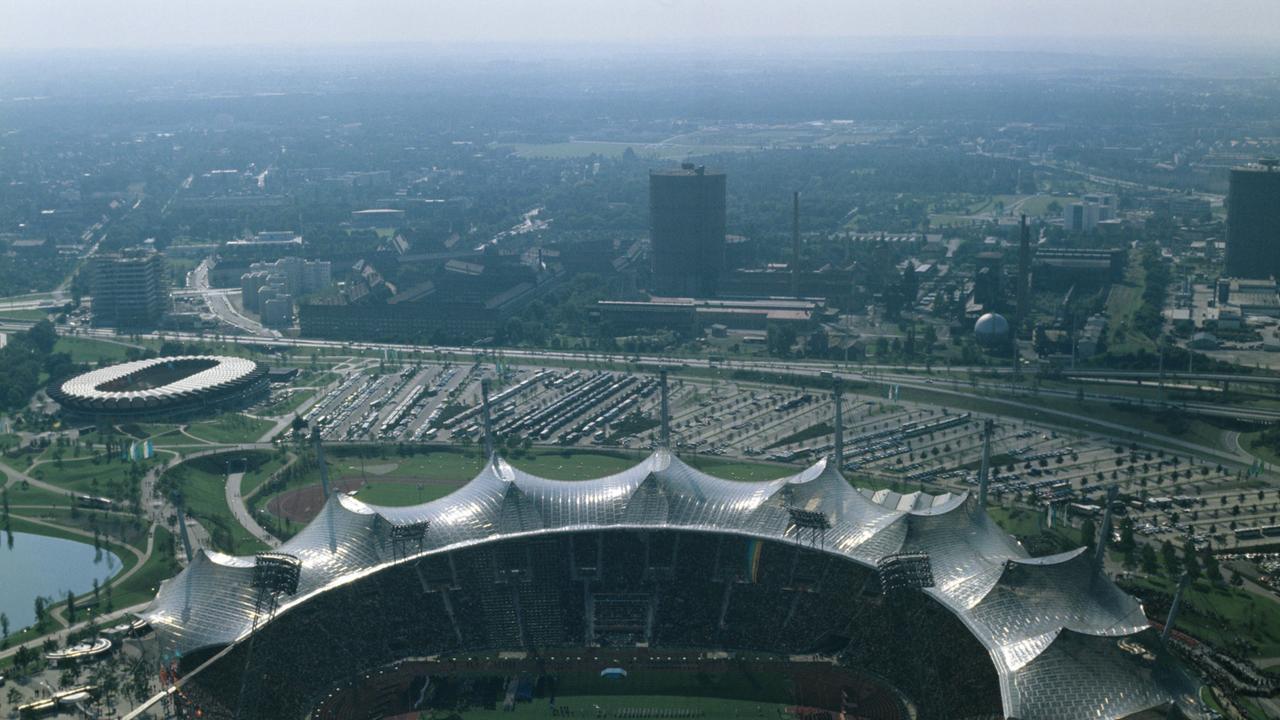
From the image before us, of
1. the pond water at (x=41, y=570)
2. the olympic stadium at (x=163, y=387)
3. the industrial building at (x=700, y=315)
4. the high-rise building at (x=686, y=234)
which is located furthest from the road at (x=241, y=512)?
the high-rise building at (x=686, y=234)

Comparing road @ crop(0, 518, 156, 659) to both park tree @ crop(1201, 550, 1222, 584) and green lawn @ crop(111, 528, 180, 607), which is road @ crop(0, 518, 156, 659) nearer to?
green lawn @ crop(111, 528, 180, 607)

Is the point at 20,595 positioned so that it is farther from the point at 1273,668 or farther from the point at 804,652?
the point at 1273,668

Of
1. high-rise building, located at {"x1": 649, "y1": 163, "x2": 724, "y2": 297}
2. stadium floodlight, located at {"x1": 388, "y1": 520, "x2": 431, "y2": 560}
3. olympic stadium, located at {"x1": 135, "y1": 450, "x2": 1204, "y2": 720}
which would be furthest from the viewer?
high-rise building, located at {"x1": 649, "y1": 163, "x2": 724, "y2": 297}

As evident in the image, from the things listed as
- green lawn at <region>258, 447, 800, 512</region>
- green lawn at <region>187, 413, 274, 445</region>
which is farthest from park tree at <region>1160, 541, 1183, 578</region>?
green lawn at <region>187, 413, 274, 445</region>

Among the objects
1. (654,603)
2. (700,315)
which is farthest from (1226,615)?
(700,315)

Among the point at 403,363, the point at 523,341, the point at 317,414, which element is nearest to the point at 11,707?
the point at 317,414

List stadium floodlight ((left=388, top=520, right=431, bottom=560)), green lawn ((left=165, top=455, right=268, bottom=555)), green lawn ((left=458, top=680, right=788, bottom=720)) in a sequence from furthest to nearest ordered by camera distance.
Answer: green lawn ((left=165, top=455, right=268, bottom=555)) → stadium floodlight ((left=388, top=520, right=431, bottom=560)) → green lawn ((left=458, top=680, right=788, bottom=720))

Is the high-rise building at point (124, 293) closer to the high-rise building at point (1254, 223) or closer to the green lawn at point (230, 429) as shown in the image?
the green lawn at point (230, 429)
